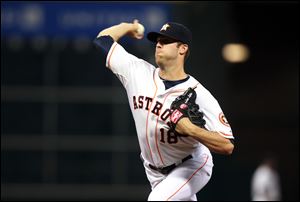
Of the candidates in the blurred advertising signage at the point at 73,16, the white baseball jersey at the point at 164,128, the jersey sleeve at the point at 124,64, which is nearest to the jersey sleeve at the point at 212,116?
the white baseball jersey at the point at 164,128

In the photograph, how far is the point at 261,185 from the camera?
49.1 feet

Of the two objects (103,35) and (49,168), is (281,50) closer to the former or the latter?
(49,168)

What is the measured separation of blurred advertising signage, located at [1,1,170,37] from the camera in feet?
35.1

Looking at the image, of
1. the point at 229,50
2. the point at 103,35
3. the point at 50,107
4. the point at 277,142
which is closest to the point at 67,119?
the point at 50,107

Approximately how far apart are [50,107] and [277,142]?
559 cm

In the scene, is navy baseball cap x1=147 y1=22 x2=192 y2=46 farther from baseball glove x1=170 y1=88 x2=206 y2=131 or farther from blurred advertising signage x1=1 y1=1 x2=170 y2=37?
blurred advertising signage x1=1 y1=1 x2=170 y2=37

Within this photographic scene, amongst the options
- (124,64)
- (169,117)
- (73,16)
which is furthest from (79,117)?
(169,117)

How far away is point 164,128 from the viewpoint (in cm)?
566

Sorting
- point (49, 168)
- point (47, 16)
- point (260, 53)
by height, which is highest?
point (47, 16)

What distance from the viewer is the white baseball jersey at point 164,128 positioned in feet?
18.3

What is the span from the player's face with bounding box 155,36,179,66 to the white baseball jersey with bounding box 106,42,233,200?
19cm

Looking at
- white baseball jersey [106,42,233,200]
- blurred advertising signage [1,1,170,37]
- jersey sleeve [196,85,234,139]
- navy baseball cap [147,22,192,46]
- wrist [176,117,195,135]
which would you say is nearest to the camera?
wrist [176,117,195,135]

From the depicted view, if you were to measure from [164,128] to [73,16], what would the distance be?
5.60 m

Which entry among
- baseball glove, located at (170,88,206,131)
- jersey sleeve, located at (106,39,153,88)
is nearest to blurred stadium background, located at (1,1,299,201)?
jersey sleeve, located at (106,39,153,88)
